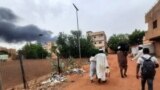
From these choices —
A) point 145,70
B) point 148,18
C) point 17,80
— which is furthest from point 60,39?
point 145,70

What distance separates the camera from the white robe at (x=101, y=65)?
57.1 ft

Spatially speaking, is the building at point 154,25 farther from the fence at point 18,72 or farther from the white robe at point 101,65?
the white robe at point 101,65

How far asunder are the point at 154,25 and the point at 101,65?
104 ft

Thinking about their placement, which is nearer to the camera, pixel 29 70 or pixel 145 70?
pixel 145 70

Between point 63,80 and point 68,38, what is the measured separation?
53.6m

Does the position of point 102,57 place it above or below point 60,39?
below

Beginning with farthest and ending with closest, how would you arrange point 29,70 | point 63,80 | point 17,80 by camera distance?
point 29,70, point 17,80, point 63,80

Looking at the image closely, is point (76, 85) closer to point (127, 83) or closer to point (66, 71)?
point (127, 83)

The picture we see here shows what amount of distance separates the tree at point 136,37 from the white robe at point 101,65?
6557 centimetres

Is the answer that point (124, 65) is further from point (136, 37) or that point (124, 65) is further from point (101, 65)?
point (136, 37)

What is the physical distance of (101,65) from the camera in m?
17.5

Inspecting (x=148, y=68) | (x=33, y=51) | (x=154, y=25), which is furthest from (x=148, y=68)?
(x=33, y=51)

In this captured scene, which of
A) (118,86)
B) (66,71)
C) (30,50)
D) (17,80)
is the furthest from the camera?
(30,50)

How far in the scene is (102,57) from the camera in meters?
17.4
